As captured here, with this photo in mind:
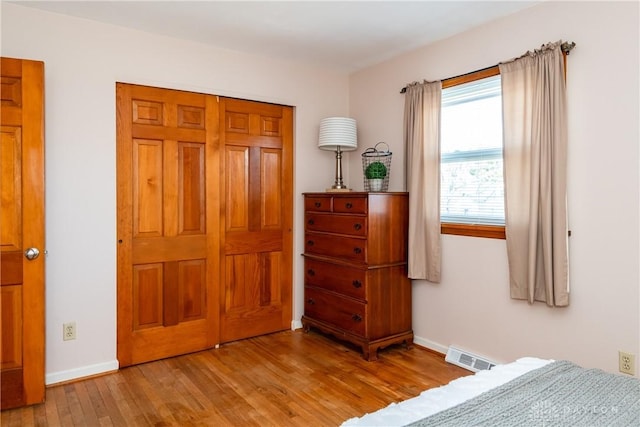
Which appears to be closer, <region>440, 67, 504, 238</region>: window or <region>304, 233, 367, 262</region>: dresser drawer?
<region>440, 67, 504, 238</region>: window

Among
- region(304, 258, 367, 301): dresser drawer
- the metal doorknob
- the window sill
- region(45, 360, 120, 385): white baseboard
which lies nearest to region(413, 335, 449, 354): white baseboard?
region(304, 258, 367, 301): dresser drawer

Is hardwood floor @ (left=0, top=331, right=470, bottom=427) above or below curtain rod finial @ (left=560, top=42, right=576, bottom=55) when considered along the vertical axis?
below

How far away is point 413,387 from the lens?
2770 mm

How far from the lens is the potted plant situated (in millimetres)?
3559

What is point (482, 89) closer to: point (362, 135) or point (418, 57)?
point (418, 57)

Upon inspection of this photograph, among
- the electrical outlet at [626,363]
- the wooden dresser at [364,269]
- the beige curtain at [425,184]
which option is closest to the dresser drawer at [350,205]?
the wooden dresser at [364,269]

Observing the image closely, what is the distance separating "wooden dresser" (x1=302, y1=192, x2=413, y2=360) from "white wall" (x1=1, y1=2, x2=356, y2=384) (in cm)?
163

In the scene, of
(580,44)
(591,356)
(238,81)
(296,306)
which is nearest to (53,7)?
(238,81)

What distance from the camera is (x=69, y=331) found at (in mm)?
2902

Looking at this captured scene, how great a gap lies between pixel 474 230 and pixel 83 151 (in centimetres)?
285

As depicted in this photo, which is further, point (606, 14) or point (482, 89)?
point (482, 89)

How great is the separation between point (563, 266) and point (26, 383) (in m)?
3.31

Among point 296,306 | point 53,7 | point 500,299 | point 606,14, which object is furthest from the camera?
point 296,306

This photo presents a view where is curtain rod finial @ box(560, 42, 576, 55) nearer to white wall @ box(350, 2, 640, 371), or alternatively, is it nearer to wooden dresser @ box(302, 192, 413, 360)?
white wall @ box(350, 2, 640, 371)
